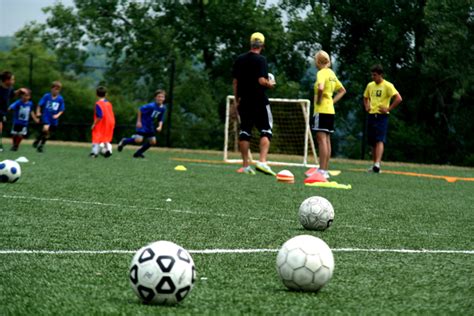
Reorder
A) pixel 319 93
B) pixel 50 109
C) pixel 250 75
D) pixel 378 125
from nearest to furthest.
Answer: pixel 319 93 → pixel 250 75 → pixel 378 125 → pixel 50 109

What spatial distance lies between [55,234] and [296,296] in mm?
2644

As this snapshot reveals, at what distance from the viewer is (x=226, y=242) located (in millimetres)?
6738

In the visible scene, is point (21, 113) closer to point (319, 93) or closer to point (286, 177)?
point (319, 93)

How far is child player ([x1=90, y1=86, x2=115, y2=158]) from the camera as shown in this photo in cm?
2164

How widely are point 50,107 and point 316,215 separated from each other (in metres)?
16.6

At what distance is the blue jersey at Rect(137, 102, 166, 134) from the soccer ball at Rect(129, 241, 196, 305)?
18.2 meters

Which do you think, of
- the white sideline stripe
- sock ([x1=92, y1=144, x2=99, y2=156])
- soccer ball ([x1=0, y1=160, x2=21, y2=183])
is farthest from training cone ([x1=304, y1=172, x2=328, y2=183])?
sock ([x1=92, y1=144, x2=99, y2=156])

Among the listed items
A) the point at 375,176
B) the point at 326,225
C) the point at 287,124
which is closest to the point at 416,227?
the point at 326,225

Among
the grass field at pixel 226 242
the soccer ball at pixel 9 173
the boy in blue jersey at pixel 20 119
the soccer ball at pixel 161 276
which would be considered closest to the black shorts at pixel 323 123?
the grass field at pixel 226 242

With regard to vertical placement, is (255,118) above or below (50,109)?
above

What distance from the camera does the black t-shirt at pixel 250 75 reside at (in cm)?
1466

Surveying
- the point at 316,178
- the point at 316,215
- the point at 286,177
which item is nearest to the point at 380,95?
the point at 316,178

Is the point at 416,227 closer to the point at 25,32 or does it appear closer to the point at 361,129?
the point at 361,129

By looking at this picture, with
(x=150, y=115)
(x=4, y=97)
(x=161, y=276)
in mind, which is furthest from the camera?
(x=150, y=115)
